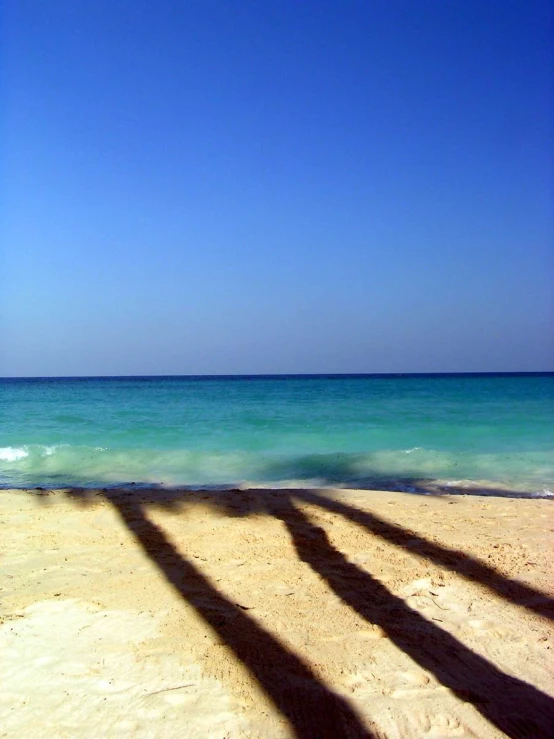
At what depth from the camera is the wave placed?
10203 millimetres

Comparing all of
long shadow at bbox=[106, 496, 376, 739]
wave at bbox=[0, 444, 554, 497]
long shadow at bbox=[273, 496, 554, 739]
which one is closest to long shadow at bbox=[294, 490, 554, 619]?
long shadow at bbox=[273, 496, 554, 739]

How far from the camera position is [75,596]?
14.2 feet

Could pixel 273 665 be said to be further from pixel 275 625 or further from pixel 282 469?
pixel 282 469

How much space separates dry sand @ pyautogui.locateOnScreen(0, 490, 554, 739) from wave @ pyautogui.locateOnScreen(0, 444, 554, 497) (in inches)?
139

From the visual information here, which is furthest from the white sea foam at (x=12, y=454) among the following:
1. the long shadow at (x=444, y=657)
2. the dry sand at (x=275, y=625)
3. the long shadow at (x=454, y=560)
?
the long shadow at (x=444, y=657)

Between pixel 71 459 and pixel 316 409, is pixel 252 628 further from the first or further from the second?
pixel 316 409

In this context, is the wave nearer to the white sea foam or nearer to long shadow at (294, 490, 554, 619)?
the white sea foam

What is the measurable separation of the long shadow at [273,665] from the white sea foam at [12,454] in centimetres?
929

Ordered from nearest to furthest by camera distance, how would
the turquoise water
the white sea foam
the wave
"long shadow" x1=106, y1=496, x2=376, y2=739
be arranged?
"long shadow" x1=106, y1=496, x2=376, y2=739
the wave
the turquoise water
the white sea foam

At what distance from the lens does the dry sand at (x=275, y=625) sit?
9.45 feet

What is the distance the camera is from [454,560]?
5.18 meters

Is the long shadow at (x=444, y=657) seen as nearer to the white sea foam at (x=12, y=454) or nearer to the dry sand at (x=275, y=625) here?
the dry sand at (x=275, y=625)

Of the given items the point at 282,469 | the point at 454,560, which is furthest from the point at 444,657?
the point at 282,469

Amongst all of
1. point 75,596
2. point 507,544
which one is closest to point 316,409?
point 507,544
